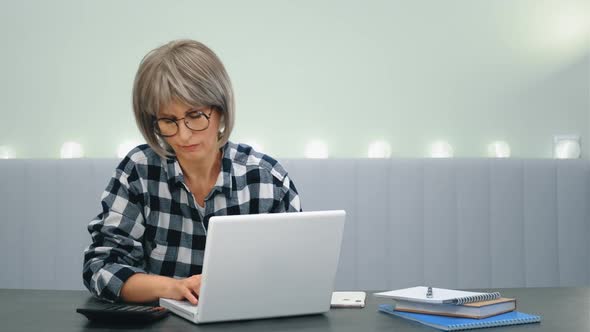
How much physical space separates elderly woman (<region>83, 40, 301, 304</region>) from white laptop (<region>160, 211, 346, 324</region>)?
233 mm

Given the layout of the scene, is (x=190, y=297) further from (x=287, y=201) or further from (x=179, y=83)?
(x=287, y=201)

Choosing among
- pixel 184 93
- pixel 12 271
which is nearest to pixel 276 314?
pixel 184 93

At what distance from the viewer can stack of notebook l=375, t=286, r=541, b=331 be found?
1249mm

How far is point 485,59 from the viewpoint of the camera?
305cm

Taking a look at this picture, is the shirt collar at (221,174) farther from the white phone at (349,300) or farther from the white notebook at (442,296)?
the white notebook at (442,296)

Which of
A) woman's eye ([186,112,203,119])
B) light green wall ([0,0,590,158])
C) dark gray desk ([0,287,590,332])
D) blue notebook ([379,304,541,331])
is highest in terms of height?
light green wall ([0,0,590,158])

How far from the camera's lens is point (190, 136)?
5.19 ft

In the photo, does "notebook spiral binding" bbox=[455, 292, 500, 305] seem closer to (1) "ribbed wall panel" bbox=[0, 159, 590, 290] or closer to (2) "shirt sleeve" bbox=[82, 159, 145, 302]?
(2) "shirt sleeve" bbox=[82, 159, 145, 302]

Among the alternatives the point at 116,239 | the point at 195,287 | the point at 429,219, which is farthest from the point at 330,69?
the point at 195,287

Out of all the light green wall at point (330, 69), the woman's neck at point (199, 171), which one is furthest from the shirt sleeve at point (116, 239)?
the light green wall at point (330, 69)

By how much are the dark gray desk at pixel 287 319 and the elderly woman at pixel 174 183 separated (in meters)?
0.13

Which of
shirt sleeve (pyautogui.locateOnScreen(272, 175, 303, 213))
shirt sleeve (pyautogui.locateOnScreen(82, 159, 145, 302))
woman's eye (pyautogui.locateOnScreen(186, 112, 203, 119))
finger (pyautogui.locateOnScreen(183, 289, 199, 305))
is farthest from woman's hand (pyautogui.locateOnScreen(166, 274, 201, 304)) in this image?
shirt sleeve (pyautogui.locateOnScreen(272, 175, 303, 213))

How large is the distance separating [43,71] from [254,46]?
88 cm

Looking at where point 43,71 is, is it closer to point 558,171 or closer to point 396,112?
point 396,112
